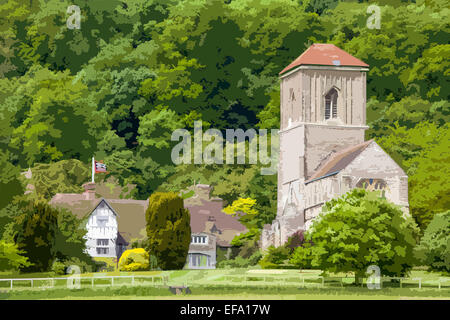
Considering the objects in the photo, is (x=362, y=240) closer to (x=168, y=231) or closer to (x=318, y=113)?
(x=168, y=231)

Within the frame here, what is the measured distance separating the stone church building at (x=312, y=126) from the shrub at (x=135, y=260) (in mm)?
12072

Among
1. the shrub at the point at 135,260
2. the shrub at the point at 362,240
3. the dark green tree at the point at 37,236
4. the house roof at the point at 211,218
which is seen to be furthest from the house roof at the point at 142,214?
the shrub at the point at 362,240

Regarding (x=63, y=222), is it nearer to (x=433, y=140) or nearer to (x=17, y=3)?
(x=433, y=140)

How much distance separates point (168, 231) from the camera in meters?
103

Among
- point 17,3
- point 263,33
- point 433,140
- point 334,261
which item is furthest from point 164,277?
point 17,3

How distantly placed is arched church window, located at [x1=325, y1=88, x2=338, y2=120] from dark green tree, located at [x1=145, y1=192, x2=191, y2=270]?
17978 millimetres

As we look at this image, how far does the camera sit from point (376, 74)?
140875 mm

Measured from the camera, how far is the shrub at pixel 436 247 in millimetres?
89438

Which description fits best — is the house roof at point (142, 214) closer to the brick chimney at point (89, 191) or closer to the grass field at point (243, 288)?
the brick chimney at point (89, 191)

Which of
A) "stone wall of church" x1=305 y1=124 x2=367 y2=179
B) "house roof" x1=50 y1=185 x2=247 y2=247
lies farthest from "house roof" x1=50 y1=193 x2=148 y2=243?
"stone wall of church" x1=305 y1=124 x2=367 y2=179

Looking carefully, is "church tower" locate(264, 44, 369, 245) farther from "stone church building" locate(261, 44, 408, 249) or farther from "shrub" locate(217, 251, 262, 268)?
"shrub" locate(217, 251, 262, 268)

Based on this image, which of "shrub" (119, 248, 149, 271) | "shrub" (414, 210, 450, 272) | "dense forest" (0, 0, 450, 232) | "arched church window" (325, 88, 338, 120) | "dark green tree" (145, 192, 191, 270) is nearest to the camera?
"shrub" (414, 210, 450, 272)

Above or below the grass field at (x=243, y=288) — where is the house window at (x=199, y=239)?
above

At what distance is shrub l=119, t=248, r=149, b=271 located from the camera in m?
100
